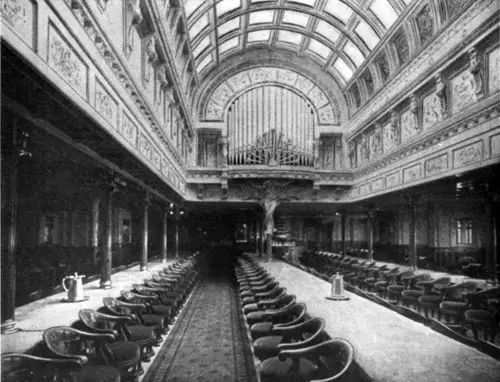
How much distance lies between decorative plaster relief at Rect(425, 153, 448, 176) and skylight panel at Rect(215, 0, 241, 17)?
9577 mm

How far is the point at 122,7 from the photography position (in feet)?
24.2

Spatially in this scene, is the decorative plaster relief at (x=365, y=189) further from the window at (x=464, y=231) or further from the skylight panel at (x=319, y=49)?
the skylight panel at (x=319, y=49)

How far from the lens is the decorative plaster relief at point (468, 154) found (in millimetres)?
8852

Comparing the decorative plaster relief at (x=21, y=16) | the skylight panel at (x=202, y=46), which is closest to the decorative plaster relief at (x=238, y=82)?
the skylight panel at (x=202, y=46)

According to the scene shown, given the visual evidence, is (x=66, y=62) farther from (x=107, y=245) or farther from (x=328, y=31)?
(x=328, y=31)

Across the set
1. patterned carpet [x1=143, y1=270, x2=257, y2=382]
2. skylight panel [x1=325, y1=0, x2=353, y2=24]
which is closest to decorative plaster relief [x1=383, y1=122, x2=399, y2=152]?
skylight panel [x1=325, y1=0, x2=353, y2=24]

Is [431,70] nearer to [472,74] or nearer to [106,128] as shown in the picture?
[472,74]

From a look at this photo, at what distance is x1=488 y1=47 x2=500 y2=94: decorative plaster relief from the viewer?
28.7ft

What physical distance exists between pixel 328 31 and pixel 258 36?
3554 mm

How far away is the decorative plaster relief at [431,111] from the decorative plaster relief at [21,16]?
1075 cm

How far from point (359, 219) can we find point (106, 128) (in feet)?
66.8

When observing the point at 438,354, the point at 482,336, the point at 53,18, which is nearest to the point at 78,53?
the point at 53,18

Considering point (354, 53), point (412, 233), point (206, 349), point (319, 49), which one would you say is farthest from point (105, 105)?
point (319, 49)

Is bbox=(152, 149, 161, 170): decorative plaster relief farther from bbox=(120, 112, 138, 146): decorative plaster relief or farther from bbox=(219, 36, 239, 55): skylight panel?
bbox=(219, 36, 239, 55): skylight panel
